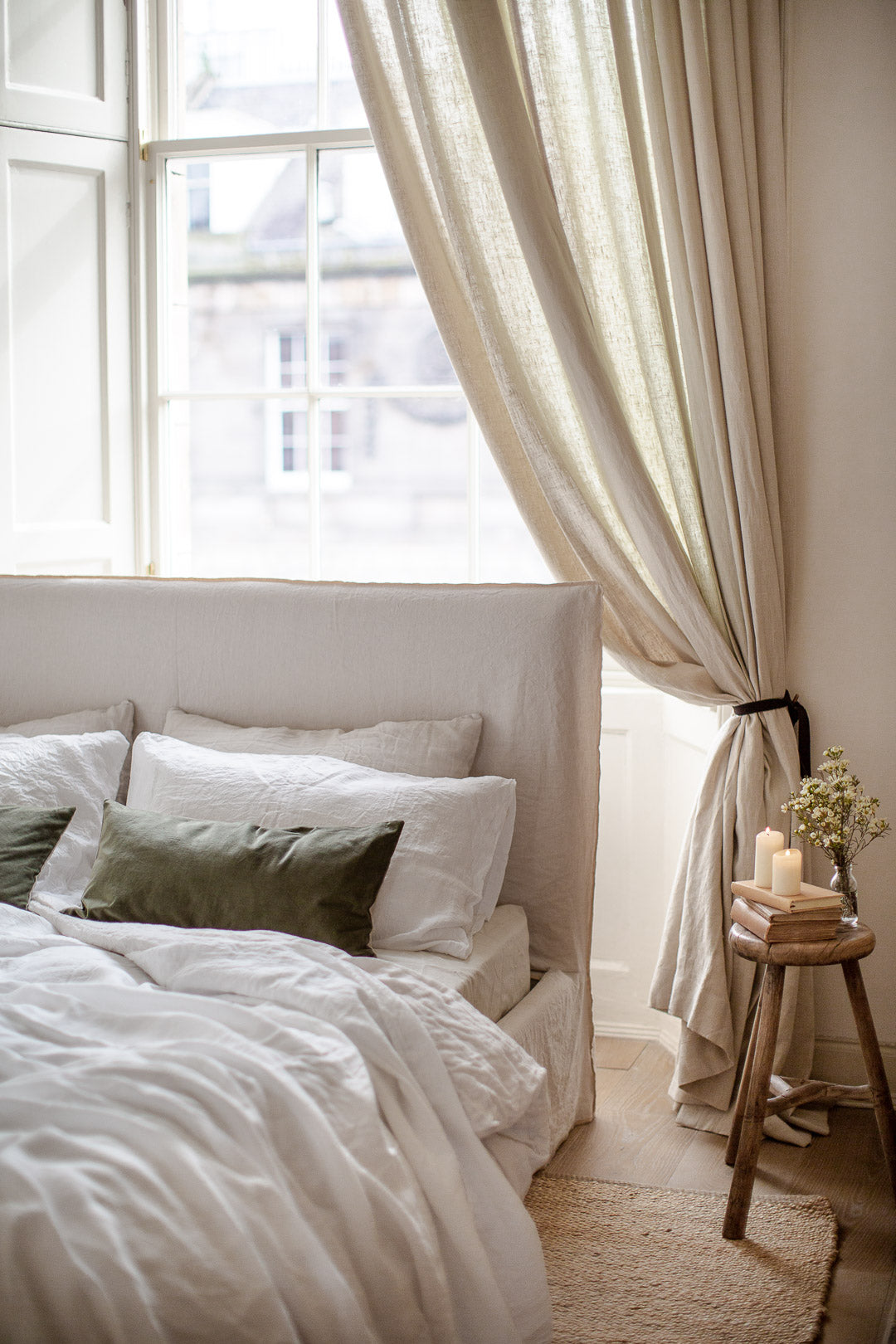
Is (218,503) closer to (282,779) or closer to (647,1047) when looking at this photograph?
(282,779)

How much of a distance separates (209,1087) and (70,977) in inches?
20.3

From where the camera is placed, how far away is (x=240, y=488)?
11.3 feet

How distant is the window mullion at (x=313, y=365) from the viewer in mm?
3270

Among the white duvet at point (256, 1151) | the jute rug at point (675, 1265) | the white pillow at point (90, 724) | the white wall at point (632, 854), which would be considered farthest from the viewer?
the white wall at point (632, 854)

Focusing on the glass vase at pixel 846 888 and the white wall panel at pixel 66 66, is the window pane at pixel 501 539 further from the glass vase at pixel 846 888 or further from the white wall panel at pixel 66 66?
the white wall panel at pixel 66 66

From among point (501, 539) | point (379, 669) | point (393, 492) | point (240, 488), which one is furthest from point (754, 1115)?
point (240, 488)

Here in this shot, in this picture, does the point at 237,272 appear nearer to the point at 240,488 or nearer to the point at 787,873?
the point at 240,488

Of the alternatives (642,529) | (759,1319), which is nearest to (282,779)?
(642,529)

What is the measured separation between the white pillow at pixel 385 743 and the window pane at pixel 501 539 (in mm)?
731

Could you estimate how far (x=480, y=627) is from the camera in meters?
2.66

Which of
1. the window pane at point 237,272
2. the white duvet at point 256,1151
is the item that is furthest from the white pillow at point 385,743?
the window pane at point 237,272

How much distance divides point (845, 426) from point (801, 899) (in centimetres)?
112

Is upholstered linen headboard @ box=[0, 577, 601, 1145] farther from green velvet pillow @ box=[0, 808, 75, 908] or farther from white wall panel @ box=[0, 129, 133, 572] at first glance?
green velvet pillow @ box=[0, 808, 75, 908]

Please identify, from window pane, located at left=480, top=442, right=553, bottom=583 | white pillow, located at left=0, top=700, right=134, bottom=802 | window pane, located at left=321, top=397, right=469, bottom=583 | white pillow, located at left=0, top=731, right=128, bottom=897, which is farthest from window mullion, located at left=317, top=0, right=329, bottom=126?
white pillow, located at left=0, top=731, right=128, bottom=897
